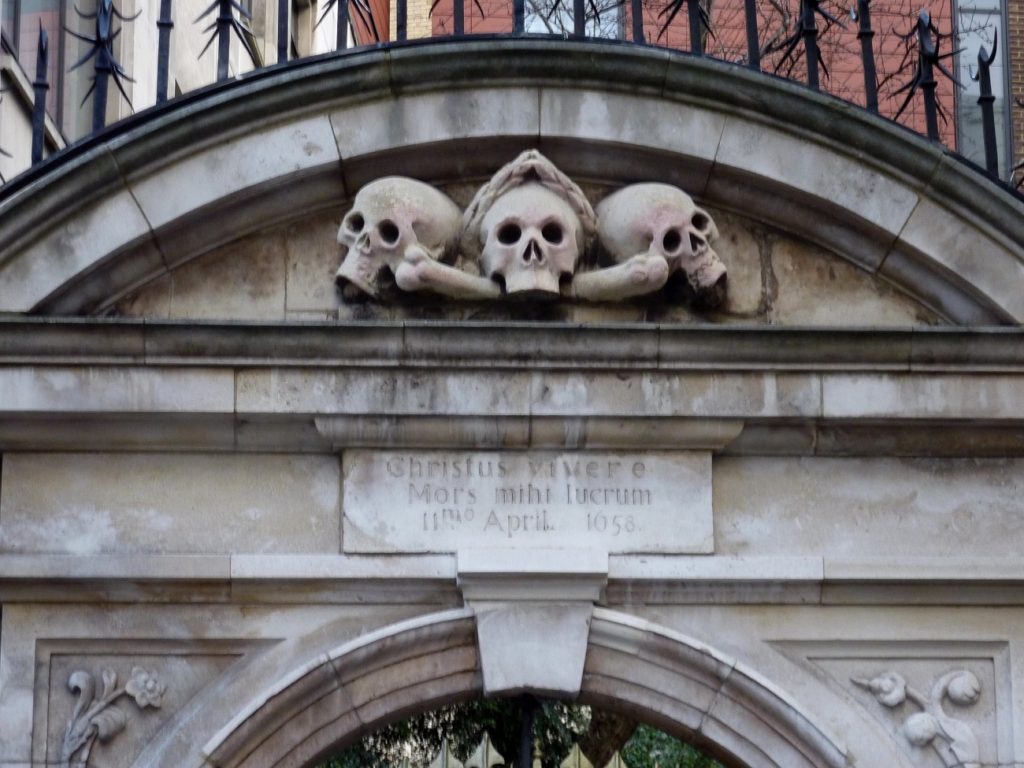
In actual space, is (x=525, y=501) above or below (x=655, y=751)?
below

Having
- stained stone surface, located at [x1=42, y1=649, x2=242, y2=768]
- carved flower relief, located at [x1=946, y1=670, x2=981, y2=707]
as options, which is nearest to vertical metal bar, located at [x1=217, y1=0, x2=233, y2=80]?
stained stone surface, located at [x1=42, y1=649, x2=242, y2=768]

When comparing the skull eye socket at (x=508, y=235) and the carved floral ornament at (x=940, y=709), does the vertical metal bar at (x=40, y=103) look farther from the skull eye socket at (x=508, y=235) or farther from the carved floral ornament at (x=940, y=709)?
the carved floral ornament at (x=940, y=709)

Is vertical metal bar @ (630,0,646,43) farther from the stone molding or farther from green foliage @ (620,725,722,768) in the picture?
green foliage @ (620,725,722,768)

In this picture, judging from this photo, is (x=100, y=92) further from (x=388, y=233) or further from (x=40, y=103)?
(x=388, y=233)

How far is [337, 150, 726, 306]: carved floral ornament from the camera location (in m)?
7.49

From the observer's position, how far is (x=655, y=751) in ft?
44.7

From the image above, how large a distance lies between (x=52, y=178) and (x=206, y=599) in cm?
159

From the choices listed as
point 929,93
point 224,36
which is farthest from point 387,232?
point 929,93

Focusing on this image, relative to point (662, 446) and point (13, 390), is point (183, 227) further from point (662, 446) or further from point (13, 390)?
point (662, 446)

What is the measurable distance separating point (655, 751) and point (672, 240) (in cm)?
675

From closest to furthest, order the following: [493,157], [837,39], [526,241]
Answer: [526,241] < [493,157] < [837,39]

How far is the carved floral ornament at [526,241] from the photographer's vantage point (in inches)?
295

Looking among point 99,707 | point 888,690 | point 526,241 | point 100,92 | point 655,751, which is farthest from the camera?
point 655,751

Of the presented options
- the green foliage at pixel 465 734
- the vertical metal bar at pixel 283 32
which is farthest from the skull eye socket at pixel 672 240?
the green foliage at pixel 465 734
